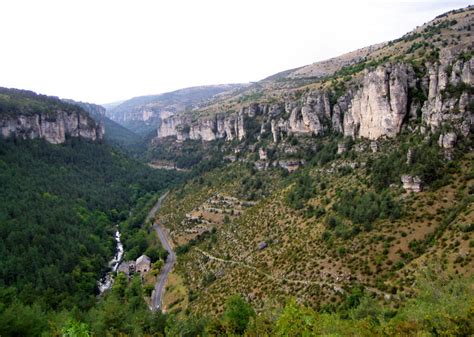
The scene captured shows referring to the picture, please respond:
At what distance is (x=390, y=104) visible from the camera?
68.0 m

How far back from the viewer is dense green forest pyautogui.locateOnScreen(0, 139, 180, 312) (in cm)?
6444

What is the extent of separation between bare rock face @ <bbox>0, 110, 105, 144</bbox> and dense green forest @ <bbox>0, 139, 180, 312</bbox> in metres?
3.79

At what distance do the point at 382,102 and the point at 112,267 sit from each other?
61.1 meters

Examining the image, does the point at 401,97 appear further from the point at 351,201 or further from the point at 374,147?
the point at 351,201

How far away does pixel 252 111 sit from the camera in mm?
130875

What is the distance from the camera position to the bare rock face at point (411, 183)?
53656 mm

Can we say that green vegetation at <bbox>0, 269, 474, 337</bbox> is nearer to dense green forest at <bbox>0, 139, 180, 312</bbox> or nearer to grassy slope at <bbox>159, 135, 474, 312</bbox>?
grassy slope at <bbox>159, 135, 474, 312</bbox>

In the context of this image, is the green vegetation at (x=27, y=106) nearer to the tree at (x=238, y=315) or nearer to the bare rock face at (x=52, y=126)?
the bare rock face at (x=52, y=126)

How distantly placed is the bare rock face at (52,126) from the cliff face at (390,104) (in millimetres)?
78622

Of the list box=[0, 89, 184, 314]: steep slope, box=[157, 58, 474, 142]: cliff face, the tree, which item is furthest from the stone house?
box=[157, 58, 474, 142]: cliff face

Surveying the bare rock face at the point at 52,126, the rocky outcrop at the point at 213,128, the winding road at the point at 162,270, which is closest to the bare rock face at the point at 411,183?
the winding road at the point at 162,270

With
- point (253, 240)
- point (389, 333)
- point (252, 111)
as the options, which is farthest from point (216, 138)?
point (389, 333)

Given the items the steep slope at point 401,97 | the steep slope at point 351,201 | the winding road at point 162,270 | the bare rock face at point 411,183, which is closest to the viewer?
the steep slope at point 351,201

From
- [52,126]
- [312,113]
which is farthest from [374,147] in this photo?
[52,126]
